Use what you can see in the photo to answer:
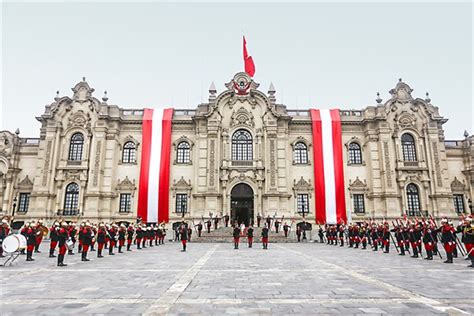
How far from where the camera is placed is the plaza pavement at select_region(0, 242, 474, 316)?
6145 millimetres

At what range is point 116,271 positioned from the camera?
36.5ft

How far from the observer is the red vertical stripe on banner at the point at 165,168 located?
3366cm

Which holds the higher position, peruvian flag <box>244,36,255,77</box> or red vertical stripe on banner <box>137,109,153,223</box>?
peruvian flag <box>244,36,255,77</box>

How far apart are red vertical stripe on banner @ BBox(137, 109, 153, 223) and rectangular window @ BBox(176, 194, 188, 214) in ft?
10.9

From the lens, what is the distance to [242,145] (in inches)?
1420

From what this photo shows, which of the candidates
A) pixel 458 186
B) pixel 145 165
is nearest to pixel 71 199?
pixel 145 165

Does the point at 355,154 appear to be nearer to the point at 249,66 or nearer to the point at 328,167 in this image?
the point at 328,167

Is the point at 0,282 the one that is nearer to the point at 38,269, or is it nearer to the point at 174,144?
the point at 38,269

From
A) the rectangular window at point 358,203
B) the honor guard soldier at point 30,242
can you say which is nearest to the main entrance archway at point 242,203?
the rectangular window at point 358,203

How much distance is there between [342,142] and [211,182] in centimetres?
1561

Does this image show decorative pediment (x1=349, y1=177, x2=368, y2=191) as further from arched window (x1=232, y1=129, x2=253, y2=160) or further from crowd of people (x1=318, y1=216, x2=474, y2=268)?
arched window (x1=232, y1=129, x2=253, y2=160)

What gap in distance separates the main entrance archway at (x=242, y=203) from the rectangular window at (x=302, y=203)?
16.8ft

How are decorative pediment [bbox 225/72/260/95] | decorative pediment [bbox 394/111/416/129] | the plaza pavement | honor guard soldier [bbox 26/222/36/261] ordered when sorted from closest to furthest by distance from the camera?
the plaza pavement < honor guard soldier [bbox 26/222/36/261] < decorative pediment [bbox 394/111/416/129] < decorative pediment [bbox 225/72/260/95]

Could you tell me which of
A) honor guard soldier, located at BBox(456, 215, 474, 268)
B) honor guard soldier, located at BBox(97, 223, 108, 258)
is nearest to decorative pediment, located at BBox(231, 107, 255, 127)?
honor guard soldier, located at BBox(97, 223, 108, 258)
